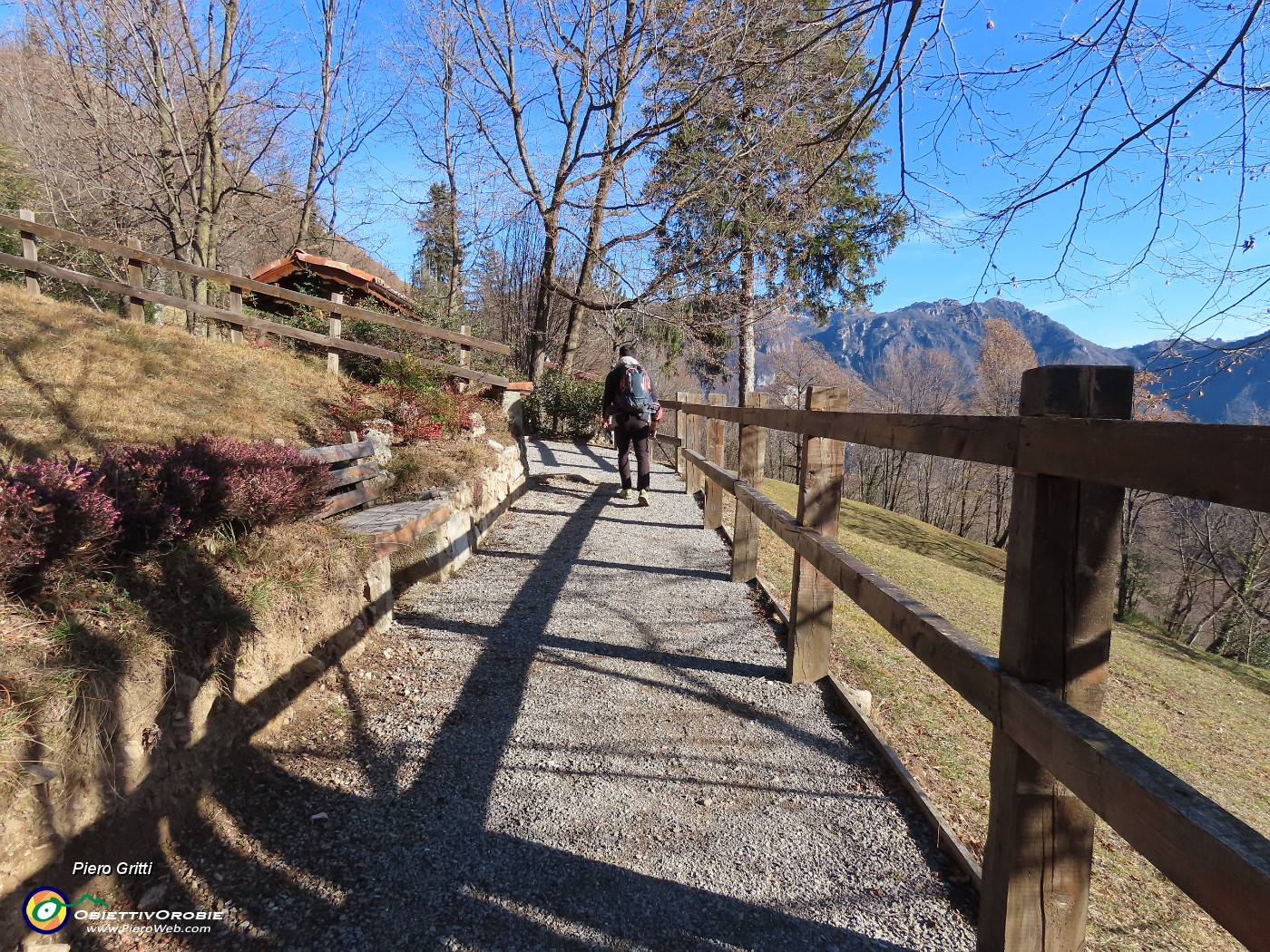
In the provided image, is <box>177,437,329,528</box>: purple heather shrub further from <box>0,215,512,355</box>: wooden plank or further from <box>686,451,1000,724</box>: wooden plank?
<box>0,215,512,355</box>: wooden plank

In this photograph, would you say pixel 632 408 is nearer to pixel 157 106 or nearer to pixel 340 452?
pixel 340 452

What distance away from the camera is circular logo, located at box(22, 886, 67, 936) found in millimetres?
1548

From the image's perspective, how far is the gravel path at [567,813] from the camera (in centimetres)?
182

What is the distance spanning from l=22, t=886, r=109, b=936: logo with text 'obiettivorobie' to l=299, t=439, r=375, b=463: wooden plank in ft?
7.76

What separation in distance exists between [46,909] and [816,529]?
9.79 feet

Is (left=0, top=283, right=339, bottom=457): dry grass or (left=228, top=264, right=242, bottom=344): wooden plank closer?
(left=0, top=283, right=339, bottom=457): dry grass

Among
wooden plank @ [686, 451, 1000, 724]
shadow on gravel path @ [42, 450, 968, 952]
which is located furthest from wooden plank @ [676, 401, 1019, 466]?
shadow on gravel path @ [42, 450, 968, 952]

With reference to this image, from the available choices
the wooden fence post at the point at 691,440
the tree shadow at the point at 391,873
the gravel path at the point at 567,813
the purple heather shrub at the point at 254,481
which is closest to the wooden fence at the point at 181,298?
the wooden fence post at the point at 691,440

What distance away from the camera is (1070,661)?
1.38 metres

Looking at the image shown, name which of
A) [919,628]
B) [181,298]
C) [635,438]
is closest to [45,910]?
[919,628]

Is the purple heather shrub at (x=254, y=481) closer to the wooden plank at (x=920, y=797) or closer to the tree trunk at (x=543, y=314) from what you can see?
the wooden plank at (x=920, y=797)

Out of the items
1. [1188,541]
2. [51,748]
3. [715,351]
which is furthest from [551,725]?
[1188,541]

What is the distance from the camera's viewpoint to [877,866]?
2064 millimetres

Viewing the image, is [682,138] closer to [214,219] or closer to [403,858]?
[214,219]
